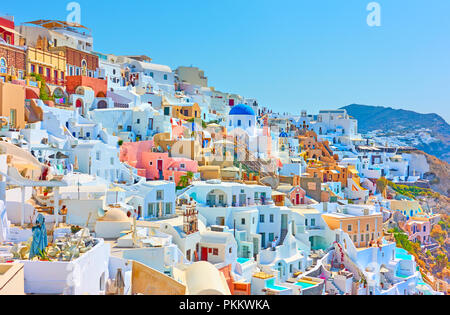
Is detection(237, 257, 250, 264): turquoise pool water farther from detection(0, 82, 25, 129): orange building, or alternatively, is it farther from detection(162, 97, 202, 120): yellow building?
detection(162, 97, 202, 120): yellow building

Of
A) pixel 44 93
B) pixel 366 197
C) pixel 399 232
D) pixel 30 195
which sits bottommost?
pixel 399 232

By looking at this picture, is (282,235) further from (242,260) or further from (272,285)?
(272,285)

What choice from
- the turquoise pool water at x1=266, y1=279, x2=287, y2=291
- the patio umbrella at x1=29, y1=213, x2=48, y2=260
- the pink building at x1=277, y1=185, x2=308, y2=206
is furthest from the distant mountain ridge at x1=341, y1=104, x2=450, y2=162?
the patio umbrella at x1=29, y1=213, x2=48, y2=260

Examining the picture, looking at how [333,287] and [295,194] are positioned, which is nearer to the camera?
[333,287]

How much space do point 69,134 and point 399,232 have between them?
21784mm

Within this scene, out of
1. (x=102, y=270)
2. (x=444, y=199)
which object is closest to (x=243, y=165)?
(x=102, y=270)

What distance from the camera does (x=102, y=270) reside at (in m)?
8.96

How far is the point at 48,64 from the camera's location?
81.3 ft

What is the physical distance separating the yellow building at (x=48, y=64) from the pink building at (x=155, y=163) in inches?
262

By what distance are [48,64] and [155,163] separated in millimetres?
8955

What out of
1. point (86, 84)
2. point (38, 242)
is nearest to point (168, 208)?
point (38, 242)

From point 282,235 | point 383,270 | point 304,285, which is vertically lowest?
point 383,270

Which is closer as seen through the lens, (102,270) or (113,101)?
(102,270)

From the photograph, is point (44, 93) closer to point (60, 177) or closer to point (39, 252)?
point (60, 177)
